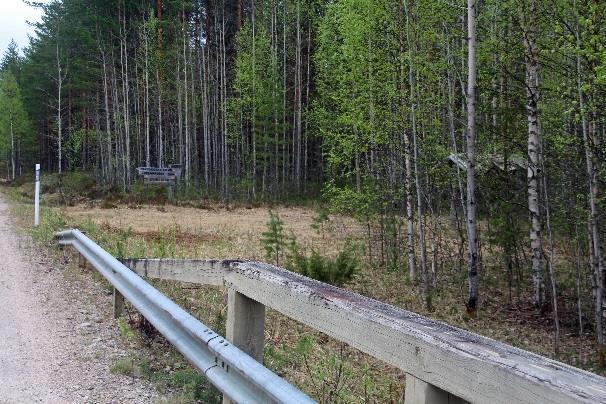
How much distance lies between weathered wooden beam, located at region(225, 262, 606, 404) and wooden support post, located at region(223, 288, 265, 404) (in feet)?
1.62

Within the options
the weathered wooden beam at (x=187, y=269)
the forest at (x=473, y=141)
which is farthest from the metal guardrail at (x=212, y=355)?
the forest at (x=473, y=141)

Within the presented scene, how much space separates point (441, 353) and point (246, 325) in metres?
1.64

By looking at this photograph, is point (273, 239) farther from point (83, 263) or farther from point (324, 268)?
point (83, 263)

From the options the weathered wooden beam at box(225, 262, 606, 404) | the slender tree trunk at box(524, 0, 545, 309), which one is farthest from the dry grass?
the weathered wooden beam at box(225, 262, 606, 404)

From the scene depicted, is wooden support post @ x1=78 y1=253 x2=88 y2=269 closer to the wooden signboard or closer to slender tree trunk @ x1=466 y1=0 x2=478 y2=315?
slender tree trunk @ x1=466 y1=0 x2=478 y2=315

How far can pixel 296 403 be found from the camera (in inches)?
84.2

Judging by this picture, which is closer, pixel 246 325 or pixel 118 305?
pixel 246 325

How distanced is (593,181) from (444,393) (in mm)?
8244

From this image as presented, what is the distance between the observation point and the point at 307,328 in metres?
6.98

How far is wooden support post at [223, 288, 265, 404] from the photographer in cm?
313

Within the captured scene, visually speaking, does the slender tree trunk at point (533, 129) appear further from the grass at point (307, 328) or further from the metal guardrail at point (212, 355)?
the metal guardrail at point (212, 355)

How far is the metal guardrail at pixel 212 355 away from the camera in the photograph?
2.38 meters

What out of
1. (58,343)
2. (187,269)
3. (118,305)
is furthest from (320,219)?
(187,269)

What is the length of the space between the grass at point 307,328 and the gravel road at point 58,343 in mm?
291
